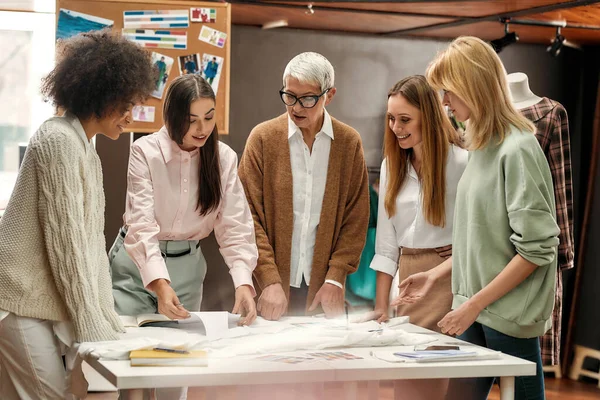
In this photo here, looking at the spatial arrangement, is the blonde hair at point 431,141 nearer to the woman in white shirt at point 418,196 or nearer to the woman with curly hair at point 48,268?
the woman in white shirt at point 418,196

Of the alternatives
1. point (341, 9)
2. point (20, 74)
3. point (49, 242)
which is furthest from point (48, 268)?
point (20, 74)

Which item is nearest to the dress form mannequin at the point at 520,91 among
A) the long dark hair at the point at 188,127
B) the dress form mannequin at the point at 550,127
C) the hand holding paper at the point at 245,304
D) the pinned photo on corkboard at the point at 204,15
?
the dress form mannequin at the point at 550,127

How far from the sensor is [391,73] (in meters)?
5.52

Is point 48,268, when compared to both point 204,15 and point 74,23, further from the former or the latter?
point 204,15

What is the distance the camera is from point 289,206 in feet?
10.0

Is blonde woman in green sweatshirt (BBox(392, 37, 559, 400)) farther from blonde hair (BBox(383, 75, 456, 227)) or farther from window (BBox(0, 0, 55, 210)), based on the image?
window (BBox(0, 0, 55, 210))

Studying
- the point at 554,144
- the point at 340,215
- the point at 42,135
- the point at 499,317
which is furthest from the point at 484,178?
the point at 554,144

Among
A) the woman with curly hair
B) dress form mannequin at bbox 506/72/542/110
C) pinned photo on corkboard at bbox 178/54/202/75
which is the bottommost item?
the woman with curly hair

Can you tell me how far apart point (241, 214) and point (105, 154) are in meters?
1.89

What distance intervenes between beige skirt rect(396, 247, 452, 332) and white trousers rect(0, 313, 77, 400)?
1.26 metres

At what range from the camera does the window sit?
5.13 metres

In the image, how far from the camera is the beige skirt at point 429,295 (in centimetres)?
290

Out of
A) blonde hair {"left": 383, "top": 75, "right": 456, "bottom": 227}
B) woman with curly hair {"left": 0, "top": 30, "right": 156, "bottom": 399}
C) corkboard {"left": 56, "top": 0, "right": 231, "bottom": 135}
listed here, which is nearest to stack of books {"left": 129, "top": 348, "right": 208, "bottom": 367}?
woman with curly hair {"left": 0, "top": 30, "right": 156, "bottom": 399}

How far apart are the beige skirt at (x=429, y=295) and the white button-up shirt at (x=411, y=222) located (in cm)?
3
